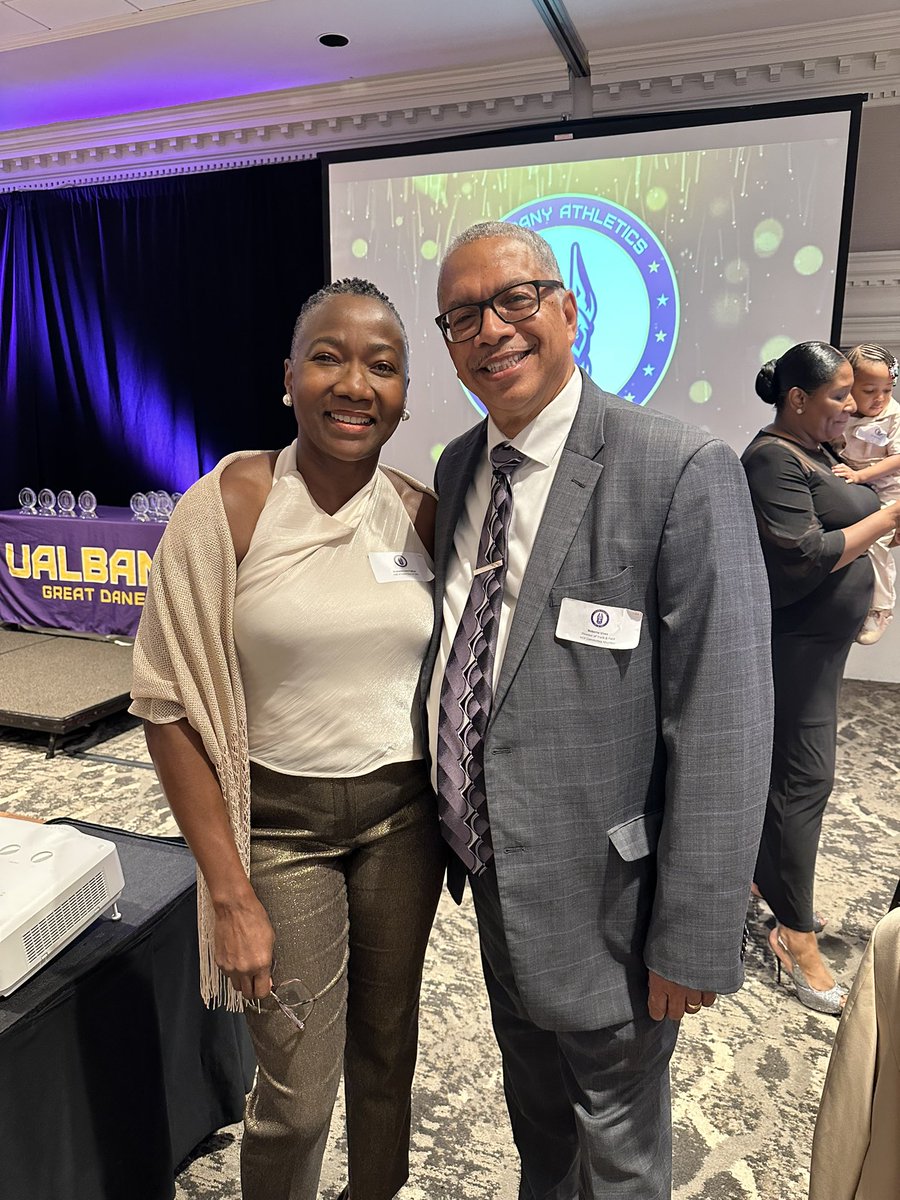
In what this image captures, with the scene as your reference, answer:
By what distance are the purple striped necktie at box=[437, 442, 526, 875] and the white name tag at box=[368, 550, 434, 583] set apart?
122mm

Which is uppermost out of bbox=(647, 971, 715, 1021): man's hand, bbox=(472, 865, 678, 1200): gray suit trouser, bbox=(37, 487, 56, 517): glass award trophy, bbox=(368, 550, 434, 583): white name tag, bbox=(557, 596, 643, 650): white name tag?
bbox=(368, 550, 434, 583): white name tag

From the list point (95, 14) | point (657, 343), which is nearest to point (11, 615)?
point (95, 14)

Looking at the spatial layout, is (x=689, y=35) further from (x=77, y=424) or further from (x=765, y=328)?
(x=77, y=424)

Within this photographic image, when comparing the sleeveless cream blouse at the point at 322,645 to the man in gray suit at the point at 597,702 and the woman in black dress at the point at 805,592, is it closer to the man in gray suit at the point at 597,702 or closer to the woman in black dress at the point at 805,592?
the man in gray suit at the point at 597,702

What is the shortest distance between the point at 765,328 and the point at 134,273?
4.32m

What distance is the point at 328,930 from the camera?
1.21 metres

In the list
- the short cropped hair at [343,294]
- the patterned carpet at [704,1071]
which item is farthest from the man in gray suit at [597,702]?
the patterned carpet at [704,1071]

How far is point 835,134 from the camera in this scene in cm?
376

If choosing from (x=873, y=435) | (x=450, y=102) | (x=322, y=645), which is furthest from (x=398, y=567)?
(x=450, y=102)

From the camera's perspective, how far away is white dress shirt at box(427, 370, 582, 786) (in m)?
1.12

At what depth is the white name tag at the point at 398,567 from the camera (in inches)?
48.4

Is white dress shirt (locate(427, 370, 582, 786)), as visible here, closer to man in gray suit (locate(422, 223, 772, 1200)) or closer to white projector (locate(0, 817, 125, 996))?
man in gray suit (locate(422, 223, 772, 1200))

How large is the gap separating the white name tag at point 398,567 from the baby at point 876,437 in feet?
5.71

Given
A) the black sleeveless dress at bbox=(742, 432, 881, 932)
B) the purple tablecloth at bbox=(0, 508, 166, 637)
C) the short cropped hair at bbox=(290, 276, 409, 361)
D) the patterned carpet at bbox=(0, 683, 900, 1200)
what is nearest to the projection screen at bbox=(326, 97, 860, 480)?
the purple tablecloth at bbox=(0, 508, 166, 637)
